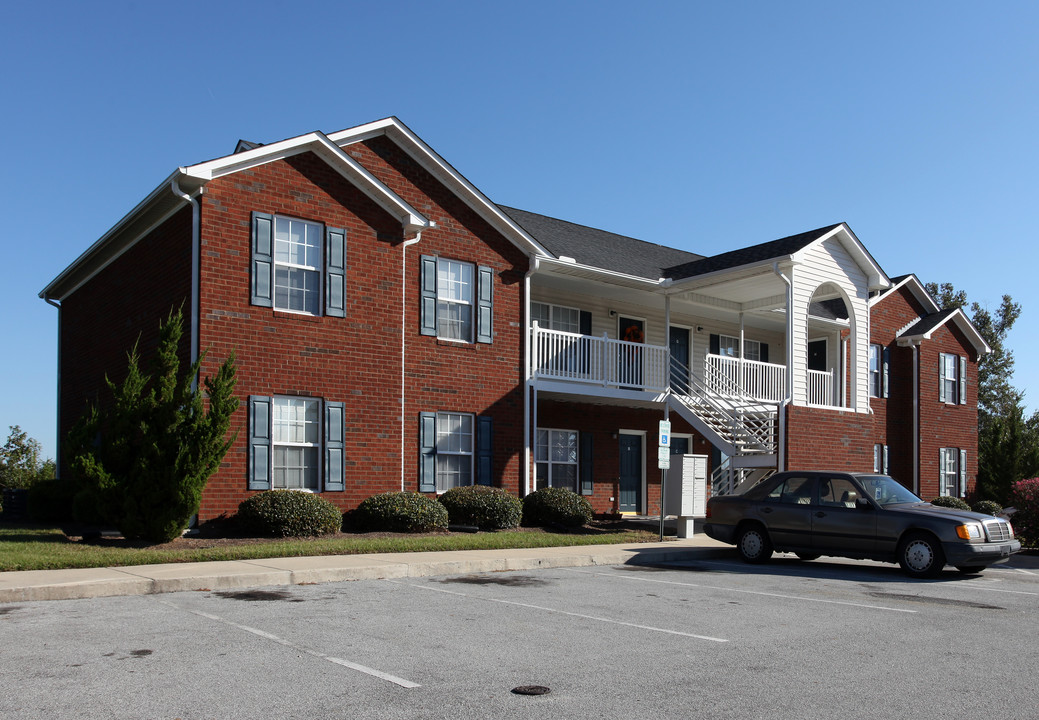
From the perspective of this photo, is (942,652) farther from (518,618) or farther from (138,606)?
(138,606)

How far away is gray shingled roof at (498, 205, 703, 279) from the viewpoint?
23.0 meters

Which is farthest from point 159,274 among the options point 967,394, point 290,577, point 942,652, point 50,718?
point 967,394

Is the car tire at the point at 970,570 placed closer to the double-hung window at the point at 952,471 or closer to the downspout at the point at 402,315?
the downspout at the point at 402,315

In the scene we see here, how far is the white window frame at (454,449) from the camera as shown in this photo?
1958 cm

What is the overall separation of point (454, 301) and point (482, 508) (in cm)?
444

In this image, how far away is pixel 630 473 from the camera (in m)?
25.4

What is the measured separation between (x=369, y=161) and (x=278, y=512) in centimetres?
763

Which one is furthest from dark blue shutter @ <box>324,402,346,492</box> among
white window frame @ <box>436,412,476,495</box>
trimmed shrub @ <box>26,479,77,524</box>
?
trimmed shrub @ <box>26,479,77,524</box>

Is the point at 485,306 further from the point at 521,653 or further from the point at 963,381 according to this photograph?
the point at 963,381

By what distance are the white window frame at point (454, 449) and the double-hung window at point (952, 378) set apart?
62.7 ft

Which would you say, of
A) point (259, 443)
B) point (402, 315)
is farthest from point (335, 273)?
point (259, 443)

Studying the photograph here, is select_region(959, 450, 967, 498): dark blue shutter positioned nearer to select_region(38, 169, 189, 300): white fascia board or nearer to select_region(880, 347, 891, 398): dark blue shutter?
select_region(880, 347, 891, 398): dark blue shutter

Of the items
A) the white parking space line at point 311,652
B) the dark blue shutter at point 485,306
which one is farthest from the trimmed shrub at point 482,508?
the white parking space line at point 311,652

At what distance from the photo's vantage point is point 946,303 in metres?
51.2
